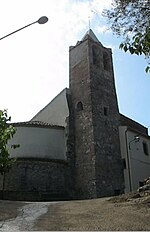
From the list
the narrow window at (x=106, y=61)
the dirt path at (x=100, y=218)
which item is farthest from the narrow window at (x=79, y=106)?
the dirt path at (x=100, y=218)

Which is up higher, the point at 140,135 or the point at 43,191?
the point at 140,135

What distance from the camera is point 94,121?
2912cm

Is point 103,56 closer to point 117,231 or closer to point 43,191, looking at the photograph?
point 43,191

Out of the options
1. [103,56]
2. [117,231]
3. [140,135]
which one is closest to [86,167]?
[140,135]

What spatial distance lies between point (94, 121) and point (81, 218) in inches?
696

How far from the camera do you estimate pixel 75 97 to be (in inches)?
1257

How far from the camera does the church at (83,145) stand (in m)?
26.8

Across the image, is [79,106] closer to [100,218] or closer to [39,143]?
[39,143]

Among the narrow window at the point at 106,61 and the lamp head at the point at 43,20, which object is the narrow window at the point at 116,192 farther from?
the lamp head at the point at 43,20

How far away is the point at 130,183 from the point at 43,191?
8.13 metres

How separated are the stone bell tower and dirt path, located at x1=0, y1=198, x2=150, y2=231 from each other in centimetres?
1239

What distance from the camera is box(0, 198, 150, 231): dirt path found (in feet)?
34.1

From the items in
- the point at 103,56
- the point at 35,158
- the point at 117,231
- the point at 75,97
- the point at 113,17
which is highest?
the point at 103,56

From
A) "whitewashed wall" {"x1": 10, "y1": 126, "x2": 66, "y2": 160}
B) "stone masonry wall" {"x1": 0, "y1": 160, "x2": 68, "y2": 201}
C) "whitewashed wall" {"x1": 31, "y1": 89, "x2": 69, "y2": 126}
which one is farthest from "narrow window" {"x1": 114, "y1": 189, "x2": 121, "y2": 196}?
"whitewashed wall" {"x1": 31, "y1": 89, "x2": 69, "y2": 126}
